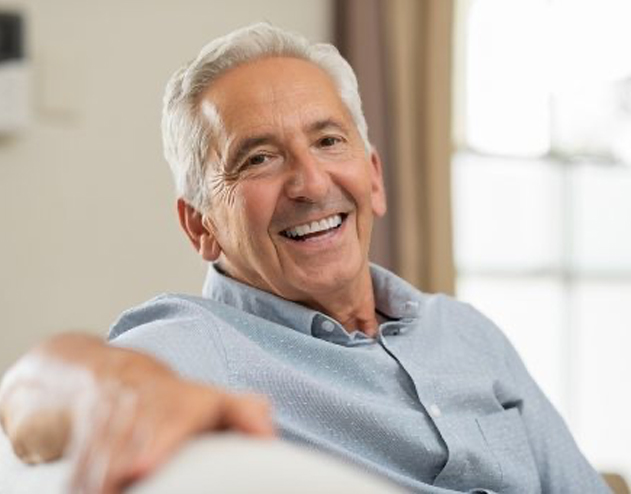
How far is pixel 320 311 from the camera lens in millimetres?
1851

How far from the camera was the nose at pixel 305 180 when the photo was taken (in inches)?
70.6

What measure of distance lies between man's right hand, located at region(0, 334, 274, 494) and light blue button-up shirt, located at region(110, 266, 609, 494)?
0.48m

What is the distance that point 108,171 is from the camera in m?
3.58

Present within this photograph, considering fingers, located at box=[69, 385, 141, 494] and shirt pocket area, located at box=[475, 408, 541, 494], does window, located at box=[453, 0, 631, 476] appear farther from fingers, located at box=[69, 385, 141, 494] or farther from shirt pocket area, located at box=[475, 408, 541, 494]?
fingers, located at box=[69, 385, 141, 494]

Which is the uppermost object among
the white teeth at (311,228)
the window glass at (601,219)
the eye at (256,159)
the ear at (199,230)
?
the eye at (256,159)

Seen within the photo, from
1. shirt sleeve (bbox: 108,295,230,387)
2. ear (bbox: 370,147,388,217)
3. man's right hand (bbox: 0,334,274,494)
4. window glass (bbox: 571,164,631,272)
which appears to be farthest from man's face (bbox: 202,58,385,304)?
window glass (bbox: 571,164,631,272)

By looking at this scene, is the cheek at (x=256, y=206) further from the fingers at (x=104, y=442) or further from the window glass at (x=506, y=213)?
the window glass at (x=506, y=213)

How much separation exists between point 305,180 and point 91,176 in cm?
187

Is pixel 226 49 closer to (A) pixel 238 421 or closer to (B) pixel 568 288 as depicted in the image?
(A) pixel 238 421

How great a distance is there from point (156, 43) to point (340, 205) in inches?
78.5

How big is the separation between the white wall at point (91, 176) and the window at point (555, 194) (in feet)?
3.79

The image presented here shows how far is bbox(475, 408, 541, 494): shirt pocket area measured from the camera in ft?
5.95

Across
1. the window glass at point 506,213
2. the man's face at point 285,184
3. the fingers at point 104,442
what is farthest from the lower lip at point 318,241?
the window glass at point 506,213

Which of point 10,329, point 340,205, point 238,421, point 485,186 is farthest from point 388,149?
point 238,421
